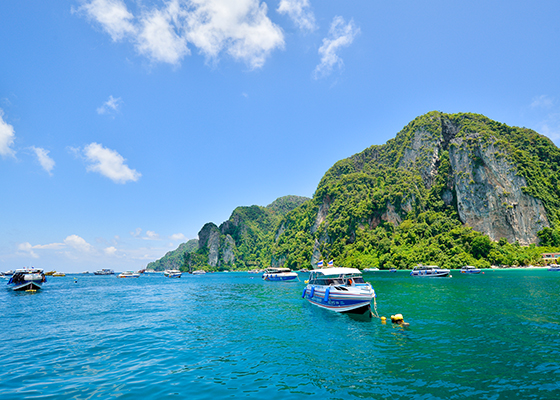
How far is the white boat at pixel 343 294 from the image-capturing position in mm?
26234

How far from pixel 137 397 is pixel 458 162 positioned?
579ft

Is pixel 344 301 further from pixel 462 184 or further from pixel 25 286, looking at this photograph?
pixel 462 184

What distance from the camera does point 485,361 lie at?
46.5 ft

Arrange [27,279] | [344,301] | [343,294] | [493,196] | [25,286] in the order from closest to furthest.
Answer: [343,294] → [344,301] → [25,286] → [27,279] → [493,196]

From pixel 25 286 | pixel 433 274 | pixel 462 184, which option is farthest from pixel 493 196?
pixel 25 286

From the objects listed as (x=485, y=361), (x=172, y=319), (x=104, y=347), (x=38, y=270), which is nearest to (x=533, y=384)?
(x=485, y=361)

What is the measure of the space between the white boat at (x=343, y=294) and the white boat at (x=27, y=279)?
2699 inches

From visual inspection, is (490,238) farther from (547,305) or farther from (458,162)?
(547,305)

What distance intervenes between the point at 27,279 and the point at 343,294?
268 feet

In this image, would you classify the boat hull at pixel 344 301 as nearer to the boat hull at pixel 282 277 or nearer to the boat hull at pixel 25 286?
the boat hull at pixel 282 277

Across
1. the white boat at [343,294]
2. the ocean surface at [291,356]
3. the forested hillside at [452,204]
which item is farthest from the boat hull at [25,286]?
the forested hillside at [452,204]

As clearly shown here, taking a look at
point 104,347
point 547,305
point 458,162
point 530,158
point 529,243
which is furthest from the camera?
point 458,162

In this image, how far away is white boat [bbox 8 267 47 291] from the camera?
6506cm

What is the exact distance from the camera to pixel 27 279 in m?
70.7
